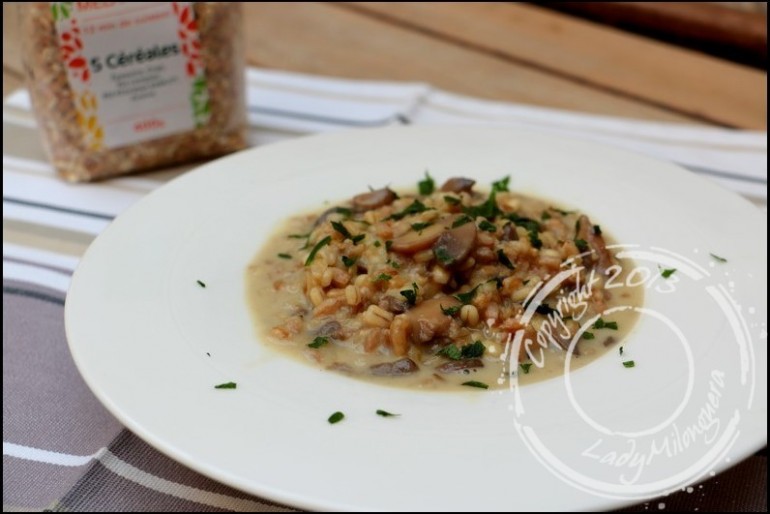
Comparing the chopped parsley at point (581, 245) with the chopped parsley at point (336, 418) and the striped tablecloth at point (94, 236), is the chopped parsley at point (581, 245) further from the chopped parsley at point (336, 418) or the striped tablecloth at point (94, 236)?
the chopped parsley at point (336, 418)

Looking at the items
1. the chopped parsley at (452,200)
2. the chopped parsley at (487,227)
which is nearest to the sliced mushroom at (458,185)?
the chopped parsley at (452,200)

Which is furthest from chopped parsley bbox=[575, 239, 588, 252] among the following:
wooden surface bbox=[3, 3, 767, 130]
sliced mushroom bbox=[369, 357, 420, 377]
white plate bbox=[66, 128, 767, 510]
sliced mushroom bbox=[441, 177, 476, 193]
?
wooden surface bbox=[3, 3, 767, 130]


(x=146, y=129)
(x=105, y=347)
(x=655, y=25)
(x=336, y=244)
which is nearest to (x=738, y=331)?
(x=336, y=244)

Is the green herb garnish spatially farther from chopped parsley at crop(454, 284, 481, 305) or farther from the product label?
the product label

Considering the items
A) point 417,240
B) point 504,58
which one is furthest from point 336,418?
point 504,58

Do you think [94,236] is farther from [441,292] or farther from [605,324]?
[605,324]

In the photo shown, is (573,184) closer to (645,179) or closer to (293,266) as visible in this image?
(645,179)
